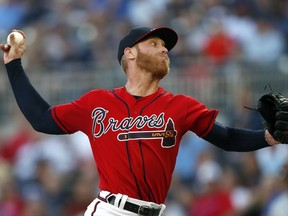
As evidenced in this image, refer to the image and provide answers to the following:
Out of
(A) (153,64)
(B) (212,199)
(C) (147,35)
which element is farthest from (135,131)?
(B) (212,199)

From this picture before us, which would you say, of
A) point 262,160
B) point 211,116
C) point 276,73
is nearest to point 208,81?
point 276,73

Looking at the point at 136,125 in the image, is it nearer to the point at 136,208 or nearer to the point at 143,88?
the point at 143,88

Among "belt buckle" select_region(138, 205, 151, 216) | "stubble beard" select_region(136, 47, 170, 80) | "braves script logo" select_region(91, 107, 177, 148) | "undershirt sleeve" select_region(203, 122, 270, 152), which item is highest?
"stubble beard" select_region(136, 47, 170, 80)

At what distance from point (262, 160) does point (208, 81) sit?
1.81 meters

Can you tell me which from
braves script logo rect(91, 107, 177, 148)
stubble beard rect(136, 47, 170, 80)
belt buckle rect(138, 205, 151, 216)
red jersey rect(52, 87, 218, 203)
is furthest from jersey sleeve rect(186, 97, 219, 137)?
belt buckle rect(138, 205, 151, 216)

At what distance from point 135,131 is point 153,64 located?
0.47 meters

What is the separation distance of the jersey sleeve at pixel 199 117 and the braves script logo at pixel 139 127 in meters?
0.13

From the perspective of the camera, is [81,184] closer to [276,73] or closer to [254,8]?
[276,73]

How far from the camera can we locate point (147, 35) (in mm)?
6098

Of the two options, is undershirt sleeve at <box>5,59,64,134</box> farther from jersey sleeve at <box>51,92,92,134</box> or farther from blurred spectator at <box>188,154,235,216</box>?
blurred spectator at <box>188,154,235,216</box>

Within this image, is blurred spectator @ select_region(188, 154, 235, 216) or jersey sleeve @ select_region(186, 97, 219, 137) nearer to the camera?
jersey sleeve @ select_region(186, 97, 219, 137)

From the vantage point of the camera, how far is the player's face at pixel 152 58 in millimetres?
6051

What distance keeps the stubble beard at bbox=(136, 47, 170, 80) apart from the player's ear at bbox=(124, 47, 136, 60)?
5 cm

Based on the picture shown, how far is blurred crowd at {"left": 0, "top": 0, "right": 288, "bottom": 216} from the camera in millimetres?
10258
